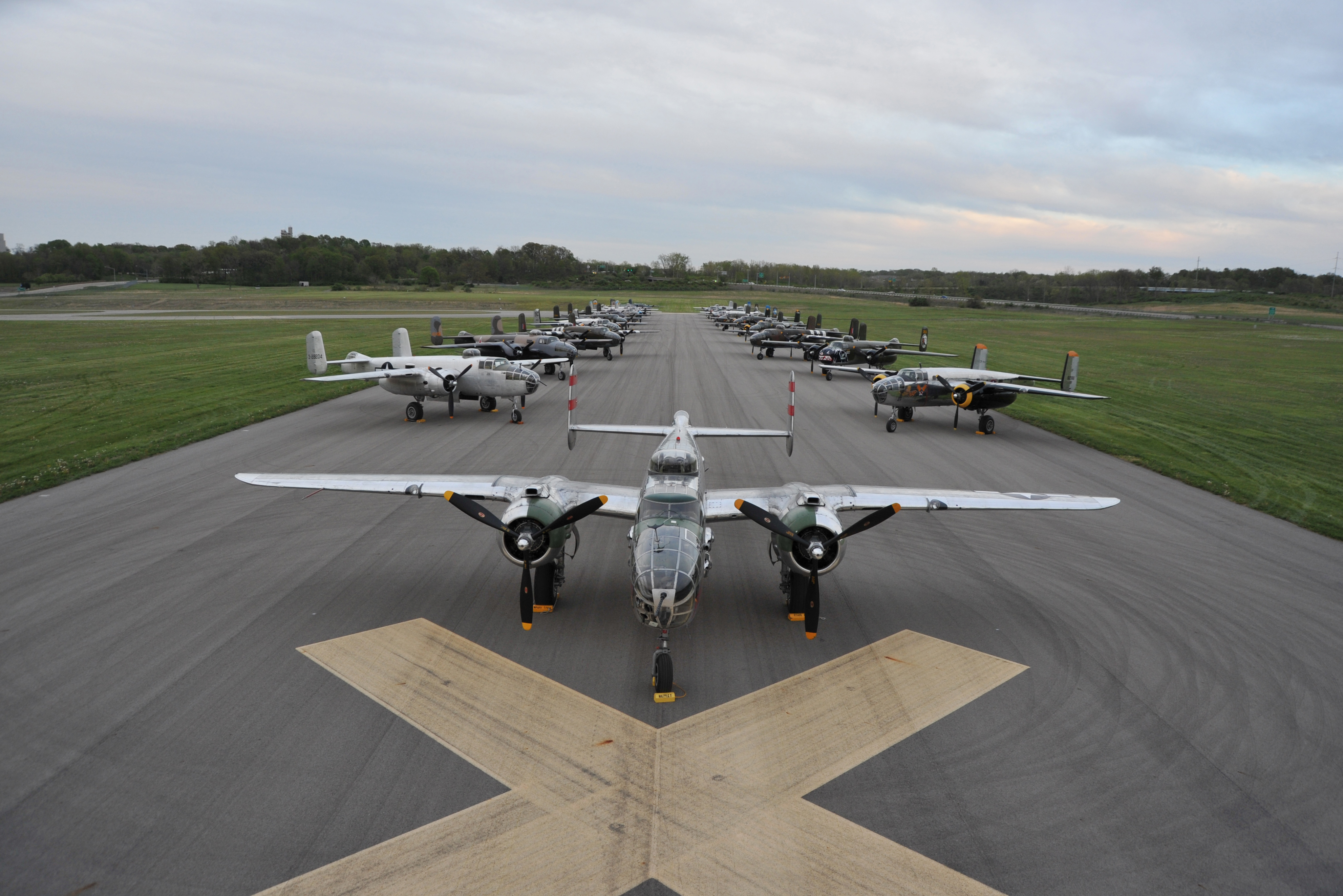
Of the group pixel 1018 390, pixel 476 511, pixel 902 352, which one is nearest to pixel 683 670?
pixel 476 511

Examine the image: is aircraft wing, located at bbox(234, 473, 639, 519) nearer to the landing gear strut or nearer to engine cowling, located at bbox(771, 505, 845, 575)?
engine cowling, located at bbox(771, 505, 845, 575)

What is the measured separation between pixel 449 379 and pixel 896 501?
23.2 meters

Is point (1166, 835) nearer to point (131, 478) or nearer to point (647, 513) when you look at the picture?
point (647, 513)

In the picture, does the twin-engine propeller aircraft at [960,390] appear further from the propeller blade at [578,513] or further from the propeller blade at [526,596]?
the propeller blade at [526,596]

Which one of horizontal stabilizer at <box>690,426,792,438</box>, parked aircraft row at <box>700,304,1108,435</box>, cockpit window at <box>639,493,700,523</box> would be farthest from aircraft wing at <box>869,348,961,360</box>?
cockpit window at <box>639,493,700,523</box>

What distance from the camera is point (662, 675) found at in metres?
10.0

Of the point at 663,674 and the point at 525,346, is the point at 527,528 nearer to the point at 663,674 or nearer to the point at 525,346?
the point at 663,674

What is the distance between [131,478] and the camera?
20.6 metres

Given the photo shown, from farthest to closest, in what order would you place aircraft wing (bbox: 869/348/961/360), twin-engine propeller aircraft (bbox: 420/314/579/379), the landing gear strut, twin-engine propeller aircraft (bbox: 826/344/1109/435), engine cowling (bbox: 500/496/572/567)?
aircraft wing (bbox: 869/348/961/360) → twin-engine propeller aircraft (bbox: 420/314/579/379) → twin-engine propeller aircraft (bbox: 826/344/1109/435) → engine cowling (bbox: 500/496/572/567) → the landing gear strut

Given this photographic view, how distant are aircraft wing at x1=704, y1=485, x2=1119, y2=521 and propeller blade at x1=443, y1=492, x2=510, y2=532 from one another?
376cm

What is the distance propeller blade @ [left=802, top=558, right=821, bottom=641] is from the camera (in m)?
11.2

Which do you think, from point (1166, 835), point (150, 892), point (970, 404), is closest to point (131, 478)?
point (150, 892)

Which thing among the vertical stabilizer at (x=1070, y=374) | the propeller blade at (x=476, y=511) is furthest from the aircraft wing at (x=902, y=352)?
the propeller blade at (x=476, y=511)

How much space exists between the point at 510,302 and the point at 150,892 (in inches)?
5294
